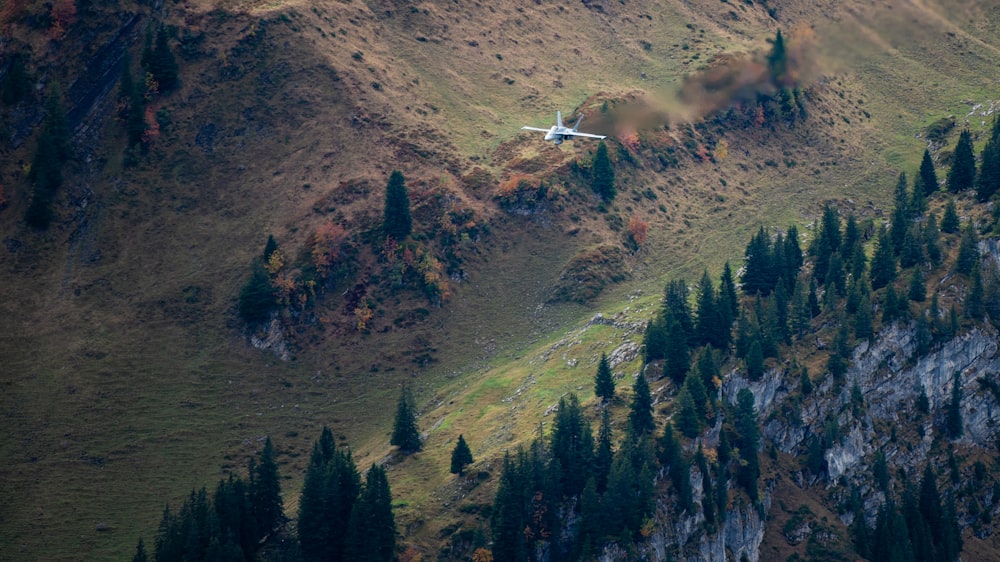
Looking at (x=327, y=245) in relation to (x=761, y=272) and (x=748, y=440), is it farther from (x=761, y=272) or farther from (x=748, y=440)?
(x=748, y=440)

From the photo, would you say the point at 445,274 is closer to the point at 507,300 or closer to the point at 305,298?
the point at 507,300

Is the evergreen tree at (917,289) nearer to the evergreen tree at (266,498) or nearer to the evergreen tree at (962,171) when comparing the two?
the evergreen tree at (962,171)

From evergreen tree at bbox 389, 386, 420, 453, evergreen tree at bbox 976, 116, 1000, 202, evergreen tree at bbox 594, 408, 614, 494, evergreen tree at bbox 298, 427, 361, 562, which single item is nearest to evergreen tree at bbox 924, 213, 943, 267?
evergreen tree at bbox 976, 116, 1000, 202

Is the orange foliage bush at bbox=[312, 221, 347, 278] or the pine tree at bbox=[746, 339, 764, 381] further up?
the pine tree at bbox=[746, 339, 764, 381]

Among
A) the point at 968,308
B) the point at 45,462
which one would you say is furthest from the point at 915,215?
the point at 45,462

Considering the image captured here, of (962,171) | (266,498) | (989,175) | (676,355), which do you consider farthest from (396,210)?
(989,175)

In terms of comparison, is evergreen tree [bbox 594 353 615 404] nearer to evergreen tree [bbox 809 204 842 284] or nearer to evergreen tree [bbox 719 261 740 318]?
evergreen tree [bbox 719 261 740 318]

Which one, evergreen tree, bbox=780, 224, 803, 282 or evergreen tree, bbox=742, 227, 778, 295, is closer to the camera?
evergreen tree, bbox=742, 227, 778, 295
